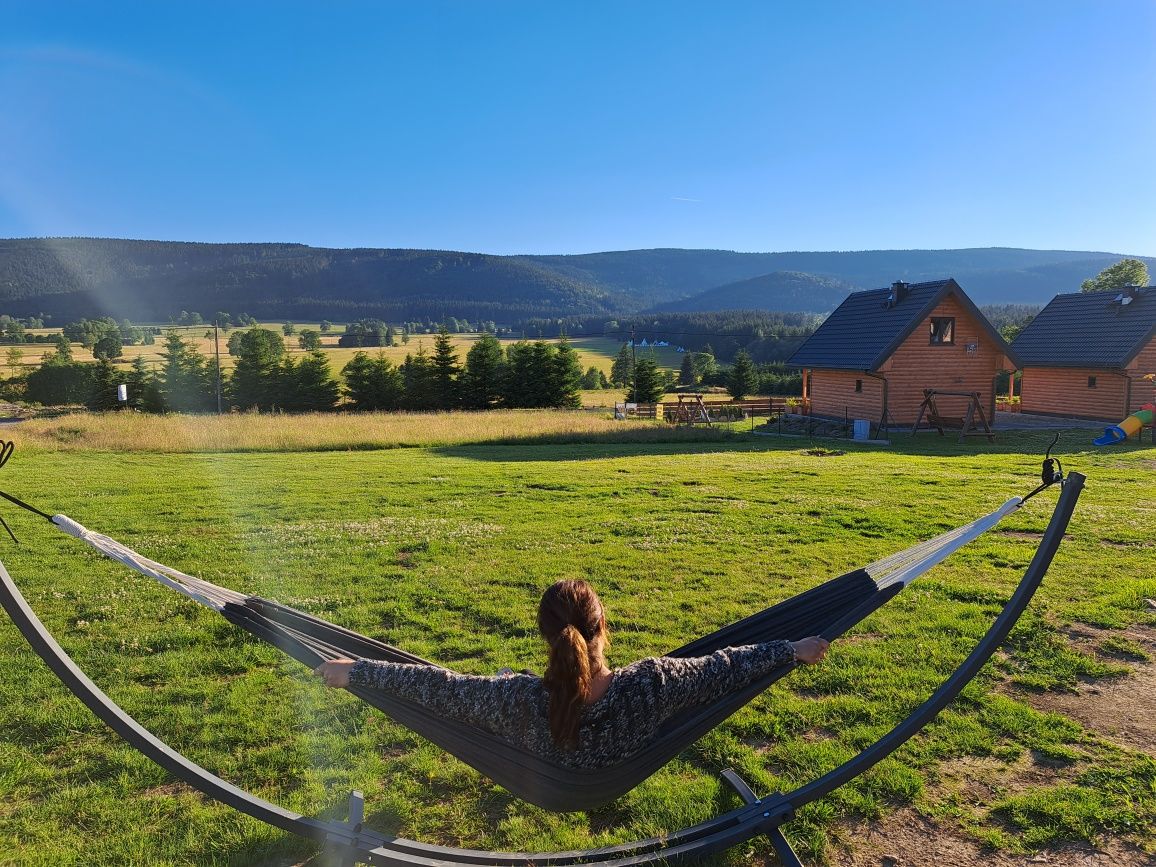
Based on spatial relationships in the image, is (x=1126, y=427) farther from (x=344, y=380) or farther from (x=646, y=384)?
(x=344, y=380)

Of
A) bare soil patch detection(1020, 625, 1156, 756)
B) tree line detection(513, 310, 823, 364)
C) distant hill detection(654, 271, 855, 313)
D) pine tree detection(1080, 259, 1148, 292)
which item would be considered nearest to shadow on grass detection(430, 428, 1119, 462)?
bare soil patch detection(1020, 625, 1156, 756)

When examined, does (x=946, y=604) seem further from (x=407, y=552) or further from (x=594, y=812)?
(x=407, y=552)

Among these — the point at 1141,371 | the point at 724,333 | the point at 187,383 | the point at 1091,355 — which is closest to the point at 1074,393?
the point at 1091,355

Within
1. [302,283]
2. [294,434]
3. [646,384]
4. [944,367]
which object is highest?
[302,283]

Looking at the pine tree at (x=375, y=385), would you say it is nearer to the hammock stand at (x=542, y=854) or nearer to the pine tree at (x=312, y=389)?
→ the pine tree at (x=312, y=389)

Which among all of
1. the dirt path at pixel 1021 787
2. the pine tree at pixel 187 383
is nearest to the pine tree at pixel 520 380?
the pine tree at pixel 187 383

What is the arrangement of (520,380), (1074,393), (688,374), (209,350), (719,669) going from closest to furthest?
(719,669)
(1074,393)
(520,380)
(209,350)
(688,374)

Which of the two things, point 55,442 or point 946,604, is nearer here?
point 946,604

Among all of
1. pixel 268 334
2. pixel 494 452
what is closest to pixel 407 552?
pixel 494 452

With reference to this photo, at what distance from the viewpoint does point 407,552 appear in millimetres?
7539

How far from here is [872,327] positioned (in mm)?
23578

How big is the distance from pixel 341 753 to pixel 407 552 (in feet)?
12.9

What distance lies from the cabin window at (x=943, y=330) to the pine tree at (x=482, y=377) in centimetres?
2364

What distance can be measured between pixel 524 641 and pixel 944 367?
2209cm
